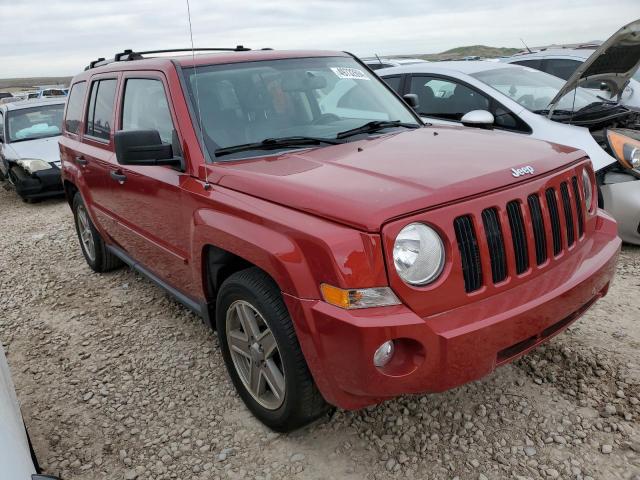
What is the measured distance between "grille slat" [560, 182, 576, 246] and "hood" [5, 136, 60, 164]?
339 inches

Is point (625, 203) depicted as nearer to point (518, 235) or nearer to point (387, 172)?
point (518, 235)

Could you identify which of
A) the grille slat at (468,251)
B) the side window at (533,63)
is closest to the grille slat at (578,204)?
the grille slat at (468,251)

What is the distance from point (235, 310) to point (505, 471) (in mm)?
1478

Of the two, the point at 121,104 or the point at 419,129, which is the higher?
the point at 121,104

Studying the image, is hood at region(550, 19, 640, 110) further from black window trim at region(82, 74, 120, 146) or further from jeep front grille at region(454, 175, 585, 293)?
black window trim at region(82, 74, 120, 146)

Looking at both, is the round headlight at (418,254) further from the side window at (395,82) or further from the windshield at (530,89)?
the side window at (395,82)

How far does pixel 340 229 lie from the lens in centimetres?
212

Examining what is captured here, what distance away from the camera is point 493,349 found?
218 centimetres

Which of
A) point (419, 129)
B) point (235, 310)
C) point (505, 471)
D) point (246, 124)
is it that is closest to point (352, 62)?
point (419, 129)

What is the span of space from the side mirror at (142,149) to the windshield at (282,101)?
0.23 meters

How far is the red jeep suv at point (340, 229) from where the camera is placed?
210 centimetres

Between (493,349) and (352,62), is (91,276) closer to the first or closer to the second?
(352,62)

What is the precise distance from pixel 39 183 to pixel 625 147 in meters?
8.37

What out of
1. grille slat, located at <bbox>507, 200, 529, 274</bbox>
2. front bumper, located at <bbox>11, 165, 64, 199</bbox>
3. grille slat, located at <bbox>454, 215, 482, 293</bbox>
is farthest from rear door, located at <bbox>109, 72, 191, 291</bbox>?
front bumper, located at <bbox>11, 165, 64, 199</bbox>
